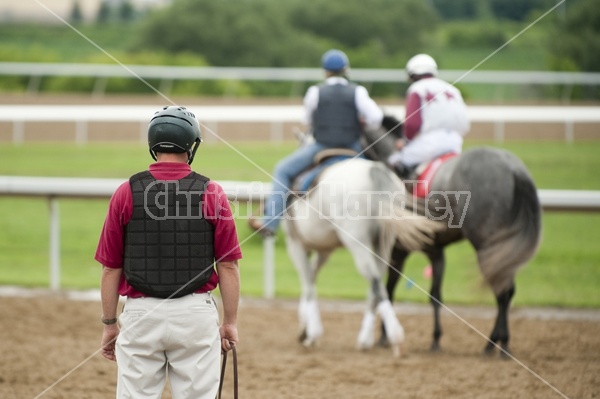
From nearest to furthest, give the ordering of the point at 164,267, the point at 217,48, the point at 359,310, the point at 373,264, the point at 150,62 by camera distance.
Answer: the point at 164,267, the point at 373,264, the point at 359,310, the point at 150,62, the point at 217,48

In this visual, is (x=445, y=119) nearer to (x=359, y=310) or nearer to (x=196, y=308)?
(x=359, y=310)

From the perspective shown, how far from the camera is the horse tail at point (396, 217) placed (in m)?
8.00

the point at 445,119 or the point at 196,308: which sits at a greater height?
the point at 445,119

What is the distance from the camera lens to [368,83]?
26.0 meters

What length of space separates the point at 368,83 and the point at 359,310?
52.3 ft

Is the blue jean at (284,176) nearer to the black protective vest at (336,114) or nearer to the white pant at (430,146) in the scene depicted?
the black protective vest at (336,114)

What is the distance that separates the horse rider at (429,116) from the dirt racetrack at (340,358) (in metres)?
1.60

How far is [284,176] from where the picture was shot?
8867 mm

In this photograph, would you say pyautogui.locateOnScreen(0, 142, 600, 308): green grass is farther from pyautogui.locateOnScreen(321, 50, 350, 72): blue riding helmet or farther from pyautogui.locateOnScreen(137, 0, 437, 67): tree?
pyautogui.locateOnScreen(137, 0, 437, 67): tree

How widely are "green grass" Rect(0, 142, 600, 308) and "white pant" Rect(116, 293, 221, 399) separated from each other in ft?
13.3

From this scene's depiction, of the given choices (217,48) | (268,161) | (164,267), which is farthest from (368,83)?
(164,267)

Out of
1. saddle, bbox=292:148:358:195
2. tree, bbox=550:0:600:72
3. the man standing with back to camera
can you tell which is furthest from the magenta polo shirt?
tree, bbox=550:0:600:72

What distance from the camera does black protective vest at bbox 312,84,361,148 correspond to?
8.77m

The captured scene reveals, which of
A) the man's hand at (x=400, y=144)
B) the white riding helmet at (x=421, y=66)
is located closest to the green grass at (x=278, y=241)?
the man's hand at (x=400, y=144)
